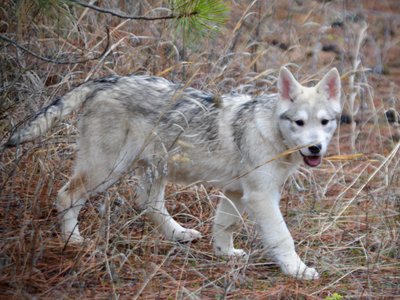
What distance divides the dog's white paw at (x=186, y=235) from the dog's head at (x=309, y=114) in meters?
1.02

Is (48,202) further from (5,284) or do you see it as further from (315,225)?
(315,225)

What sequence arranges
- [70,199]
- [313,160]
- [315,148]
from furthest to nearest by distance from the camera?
[70,199] < [313,160] < [315,148]

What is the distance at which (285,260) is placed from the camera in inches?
202

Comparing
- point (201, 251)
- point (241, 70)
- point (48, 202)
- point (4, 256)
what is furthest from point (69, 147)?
point (241, 70)

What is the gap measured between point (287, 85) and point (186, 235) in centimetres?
134

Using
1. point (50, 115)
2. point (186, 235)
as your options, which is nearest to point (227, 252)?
point (186, 235)

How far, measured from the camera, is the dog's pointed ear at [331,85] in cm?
536

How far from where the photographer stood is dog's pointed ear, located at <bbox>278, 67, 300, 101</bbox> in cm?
532

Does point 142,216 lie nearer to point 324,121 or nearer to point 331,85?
point 324,121

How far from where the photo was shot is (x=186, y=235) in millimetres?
5684

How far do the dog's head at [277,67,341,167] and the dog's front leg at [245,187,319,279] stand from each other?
0.39m

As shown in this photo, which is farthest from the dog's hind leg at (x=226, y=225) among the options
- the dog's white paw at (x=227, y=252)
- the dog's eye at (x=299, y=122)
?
the dog's eye at (x=299, y=122)

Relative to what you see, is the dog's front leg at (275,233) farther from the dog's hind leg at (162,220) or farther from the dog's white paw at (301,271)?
the dog's hind leg at (162,220)

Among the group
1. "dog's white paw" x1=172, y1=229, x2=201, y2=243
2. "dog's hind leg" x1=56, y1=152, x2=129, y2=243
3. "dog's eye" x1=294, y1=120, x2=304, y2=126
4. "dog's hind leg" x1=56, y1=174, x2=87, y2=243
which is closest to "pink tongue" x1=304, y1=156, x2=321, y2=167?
"dog's eye" x1=294, y1=120, x2=304, y2=126
